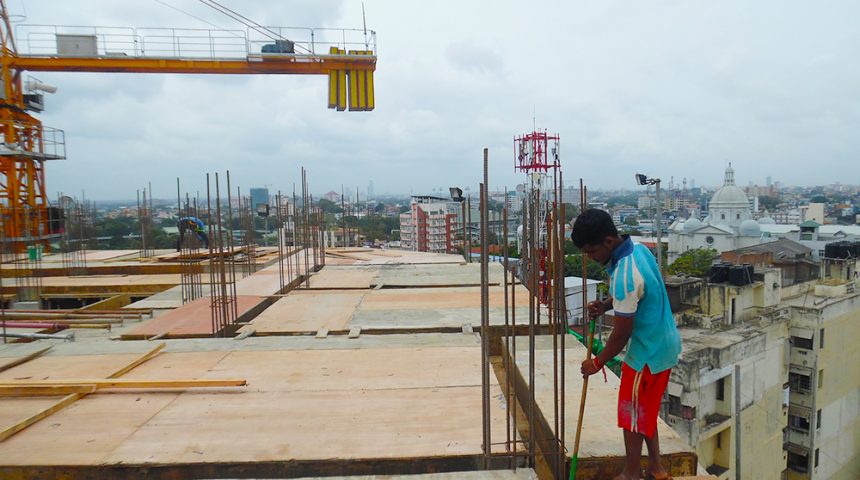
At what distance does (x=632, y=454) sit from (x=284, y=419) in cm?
221

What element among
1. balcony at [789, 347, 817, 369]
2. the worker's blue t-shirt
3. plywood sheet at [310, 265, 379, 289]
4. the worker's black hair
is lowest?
balcony at [789, 347, 817, 369]

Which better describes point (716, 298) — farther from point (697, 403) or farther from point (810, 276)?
point (810, 276)

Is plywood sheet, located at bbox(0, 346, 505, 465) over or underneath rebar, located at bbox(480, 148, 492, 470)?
underneath

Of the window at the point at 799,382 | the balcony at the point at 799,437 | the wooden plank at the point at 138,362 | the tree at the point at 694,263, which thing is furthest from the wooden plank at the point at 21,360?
the tree at the point at 694,263

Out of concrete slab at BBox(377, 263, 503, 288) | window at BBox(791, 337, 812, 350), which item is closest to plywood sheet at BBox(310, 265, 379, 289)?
concrete slab at BBox(377, 263, 503, 288)

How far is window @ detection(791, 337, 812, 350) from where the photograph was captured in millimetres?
17562

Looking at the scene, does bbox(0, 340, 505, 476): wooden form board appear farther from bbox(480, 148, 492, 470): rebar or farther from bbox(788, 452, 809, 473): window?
bbox(788, 452, 809, 473): window

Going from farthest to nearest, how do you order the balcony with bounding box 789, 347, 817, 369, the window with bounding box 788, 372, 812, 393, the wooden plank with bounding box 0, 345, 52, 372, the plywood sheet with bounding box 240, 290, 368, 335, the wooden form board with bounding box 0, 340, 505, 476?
the window with bounding box 788, 372, 812, 393, the balcony with bounding box 789, 347, 817, 369, the plywood sheet with bounding box 240, 290, 368, 335, the wooden plank with bounding box 0, 345, 52, 372, the wooden form board with bounding box 0, 340, 505, 476

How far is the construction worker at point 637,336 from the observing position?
2.49 metres

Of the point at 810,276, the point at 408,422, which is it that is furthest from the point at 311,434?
the point at 810,276

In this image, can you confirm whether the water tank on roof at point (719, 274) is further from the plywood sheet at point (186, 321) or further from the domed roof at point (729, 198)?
the domed roof at point (729, 198)

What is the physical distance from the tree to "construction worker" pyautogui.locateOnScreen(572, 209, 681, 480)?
38080mm

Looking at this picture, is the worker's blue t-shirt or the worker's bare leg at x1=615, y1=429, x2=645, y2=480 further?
the worker's bare leg at x1=615, y1=429, x2=645, y2=480

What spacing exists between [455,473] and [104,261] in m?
13.9
